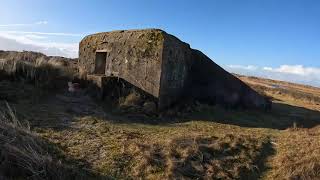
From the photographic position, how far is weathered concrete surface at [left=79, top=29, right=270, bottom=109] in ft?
36.7

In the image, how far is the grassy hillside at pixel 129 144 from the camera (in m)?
6.37

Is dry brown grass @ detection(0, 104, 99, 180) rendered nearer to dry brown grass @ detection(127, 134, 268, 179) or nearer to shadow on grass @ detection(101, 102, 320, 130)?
dry brown grass @ detection(127, 134, 268, 179)

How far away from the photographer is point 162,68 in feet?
36.2

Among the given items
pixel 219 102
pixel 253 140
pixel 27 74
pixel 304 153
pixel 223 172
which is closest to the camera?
pixel 223 172

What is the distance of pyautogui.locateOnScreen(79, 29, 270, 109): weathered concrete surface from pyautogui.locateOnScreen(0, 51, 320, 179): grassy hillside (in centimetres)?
125

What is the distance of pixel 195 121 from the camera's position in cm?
1024

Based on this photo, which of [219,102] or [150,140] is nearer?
[150,140]

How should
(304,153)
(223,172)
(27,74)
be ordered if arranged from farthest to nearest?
(27,74) < (304,153) < (223,172)

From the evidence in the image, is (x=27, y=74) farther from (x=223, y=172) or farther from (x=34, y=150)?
(x=223, y=172)

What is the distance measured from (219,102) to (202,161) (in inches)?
257

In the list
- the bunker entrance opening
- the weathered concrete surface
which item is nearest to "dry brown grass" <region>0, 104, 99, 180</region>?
the weathered concrete surface

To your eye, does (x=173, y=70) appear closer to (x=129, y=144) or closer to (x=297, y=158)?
(x=129, y=144)

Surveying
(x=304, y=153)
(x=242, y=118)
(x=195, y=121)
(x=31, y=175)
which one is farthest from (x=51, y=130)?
(x=242, y=118)

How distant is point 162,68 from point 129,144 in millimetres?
3973
